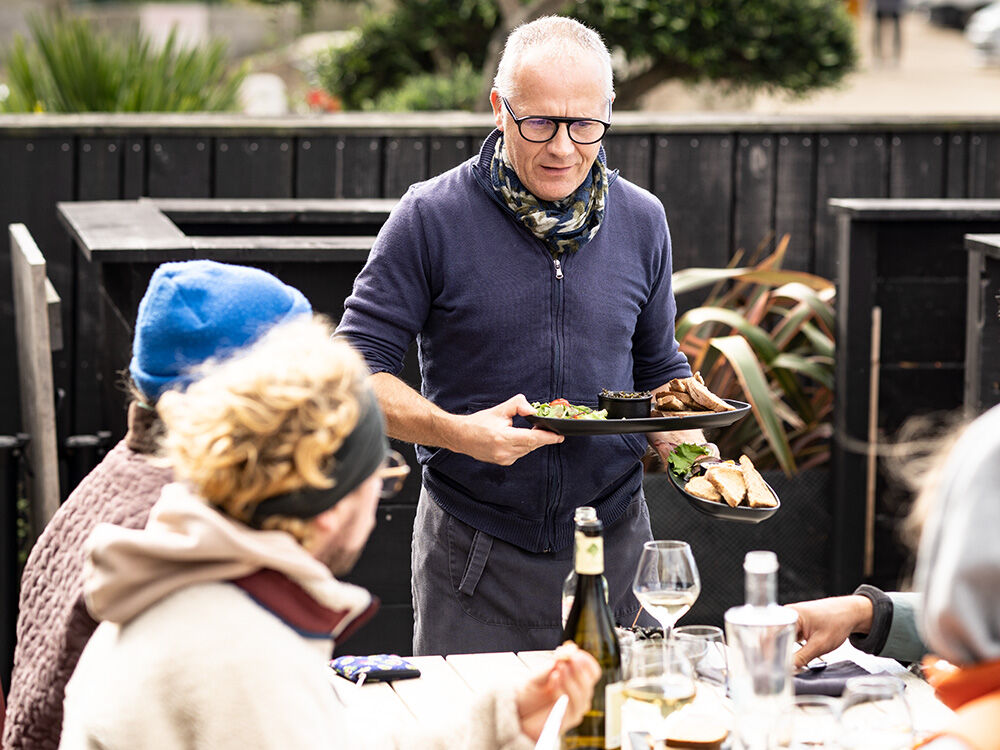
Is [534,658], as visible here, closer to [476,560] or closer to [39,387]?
[476,560]

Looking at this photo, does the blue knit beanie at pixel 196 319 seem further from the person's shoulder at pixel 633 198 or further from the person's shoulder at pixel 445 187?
the person's shoulder at pixel 633 198

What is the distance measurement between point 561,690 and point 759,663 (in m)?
0.32

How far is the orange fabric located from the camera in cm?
158

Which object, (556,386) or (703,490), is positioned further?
(556,386)

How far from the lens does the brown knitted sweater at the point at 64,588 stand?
2.14 m

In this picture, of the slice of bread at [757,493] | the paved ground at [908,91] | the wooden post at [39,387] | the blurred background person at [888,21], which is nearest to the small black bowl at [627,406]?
the slice of bread at [757,493]

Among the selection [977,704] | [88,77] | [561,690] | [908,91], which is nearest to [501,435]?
[561,690]

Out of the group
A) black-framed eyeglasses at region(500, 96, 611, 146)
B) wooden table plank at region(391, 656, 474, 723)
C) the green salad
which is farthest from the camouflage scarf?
wooden table plank at region(391, 656, 474, 723)

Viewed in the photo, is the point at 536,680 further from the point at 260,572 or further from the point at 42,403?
the point at 42,403

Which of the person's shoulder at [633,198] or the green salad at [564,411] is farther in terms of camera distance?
the person's shoulder at [633,198]

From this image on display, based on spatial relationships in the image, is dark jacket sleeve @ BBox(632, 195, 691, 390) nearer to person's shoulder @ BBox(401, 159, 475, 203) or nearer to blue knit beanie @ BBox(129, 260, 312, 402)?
person's shoulder @ BBox(401, 159, 475, 203)

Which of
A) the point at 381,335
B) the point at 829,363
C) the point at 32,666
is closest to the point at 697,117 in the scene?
the point at 829,363

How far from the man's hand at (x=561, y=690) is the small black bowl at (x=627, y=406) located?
→ 1035 millimetres

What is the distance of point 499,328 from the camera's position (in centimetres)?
314
